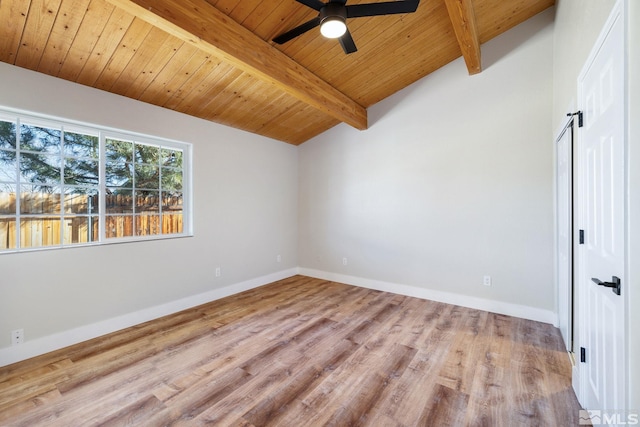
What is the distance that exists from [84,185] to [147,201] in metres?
0.62

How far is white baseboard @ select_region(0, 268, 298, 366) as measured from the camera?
7.54 ft

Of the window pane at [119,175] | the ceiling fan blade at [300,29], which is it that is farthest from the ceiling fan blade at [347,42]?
the window pane at [119,175]

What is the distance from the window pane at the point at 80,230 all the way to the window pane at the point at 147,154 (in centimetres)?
84

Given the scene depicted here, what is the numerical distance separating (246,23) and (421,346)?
3425 millimetres

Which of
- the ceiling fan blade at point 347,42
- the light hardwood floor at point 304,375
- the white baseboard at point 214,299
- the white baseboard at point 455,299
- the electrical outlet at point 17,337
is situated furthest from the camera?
the white baseboard at point 455,299

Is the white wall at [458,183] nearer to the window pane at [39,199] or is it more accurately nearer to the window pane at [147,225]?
the window pane at [147,225]

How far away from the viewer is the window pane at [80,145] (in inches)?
104

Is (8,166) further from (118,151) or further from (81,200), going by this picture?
(118,151)

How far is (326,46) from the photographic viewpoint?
2.87 metres

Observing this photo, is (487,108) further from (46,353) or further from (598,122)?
(46,353)

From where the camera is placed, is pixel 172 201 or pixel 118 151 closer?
pixel 118 151

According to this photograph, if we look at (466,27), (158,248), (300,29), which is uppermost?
(466,27)

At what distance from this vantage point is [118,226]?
299cm

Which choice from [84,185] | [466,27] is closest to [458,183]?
[466,27]
